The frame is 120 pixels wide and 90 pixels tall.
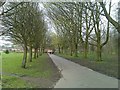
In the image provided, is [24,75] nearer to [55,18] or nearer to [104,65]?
[104,65]

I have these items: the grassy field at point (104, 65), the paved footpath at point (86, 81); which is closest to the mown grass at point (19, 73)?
the paved footpath at point (86, 81)

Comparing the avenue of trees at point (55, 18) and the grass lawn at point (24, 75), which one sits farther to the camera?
the avenue of trees at point (55, 18)

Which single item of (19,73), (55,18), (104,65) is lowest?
(19,73)

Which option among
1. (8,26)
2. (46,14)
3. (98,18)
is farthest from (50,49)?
(8,26)

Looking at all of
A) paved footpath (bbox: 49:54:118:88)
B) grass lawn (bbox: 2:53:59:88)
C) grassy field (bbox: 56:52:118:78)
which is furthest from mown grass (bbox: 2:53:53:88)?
grassy field (bbox: 56:52:118:78)

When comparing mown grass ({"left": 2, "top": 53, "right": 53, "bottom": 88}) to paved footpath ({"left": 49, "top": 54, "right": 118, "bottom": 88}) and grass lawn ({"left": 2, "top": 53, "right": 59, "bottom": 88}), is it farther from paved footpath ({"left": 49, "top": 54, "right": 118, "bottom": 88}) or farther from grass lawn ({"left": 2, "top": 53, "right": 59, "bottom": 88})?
paved footpath ({"left": 49, "top": 54, "right": 118, "bottom": 88})

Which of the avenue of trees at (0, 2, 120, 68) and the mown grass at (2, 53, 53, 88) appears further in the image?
the avenue of trees at (0, 2, 120, 68)

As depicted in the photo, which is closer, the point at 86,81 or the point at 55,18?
the point at 86,81

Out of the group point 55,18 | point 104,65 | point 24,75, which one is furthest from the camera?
point 55,18

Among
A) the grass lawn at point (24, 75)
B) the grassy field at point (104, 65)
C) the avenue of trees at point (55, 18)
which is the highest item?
the avenue of trees at point (55, 18)

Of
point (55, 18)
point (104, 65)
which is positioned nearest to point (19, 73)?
point (104, 65)

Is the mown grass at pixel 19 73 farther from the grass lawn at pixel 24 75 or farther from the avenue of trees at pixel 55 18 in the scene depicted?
the avenue of trees at pixel 55 18

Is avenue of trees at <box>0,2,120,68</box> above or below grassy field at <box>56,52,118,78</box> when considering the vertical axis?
above

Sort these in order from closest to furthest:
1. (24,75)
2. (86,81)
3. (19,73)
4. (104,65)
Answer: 1. (86,81)
2. (24,75)
3. (19,73)
4. (104,65)
